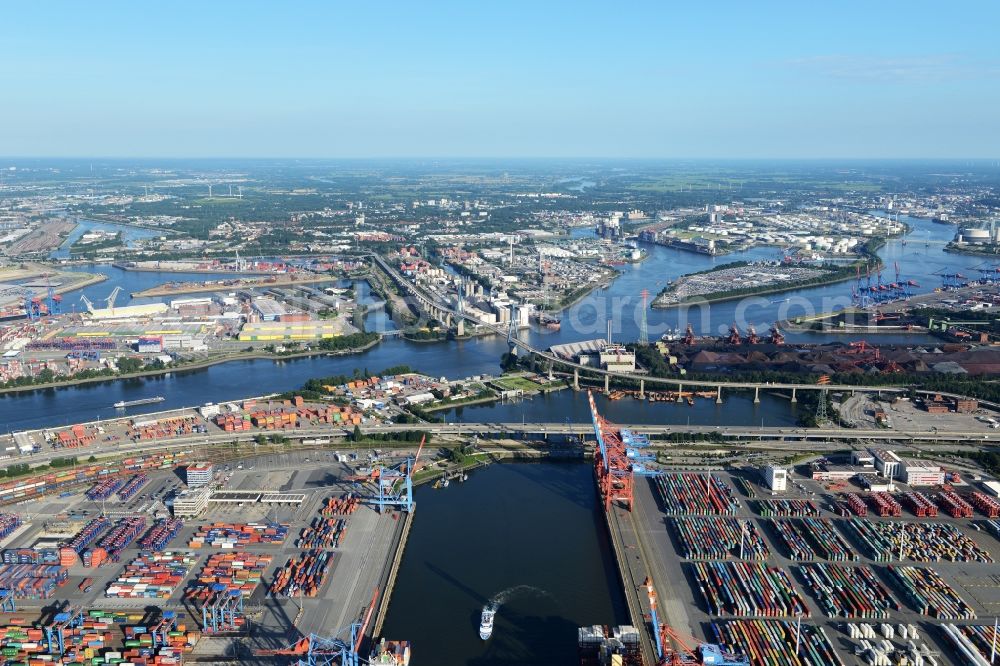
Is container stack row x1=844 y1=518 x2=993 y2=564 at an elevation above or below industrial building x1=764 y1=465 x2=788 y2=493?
below

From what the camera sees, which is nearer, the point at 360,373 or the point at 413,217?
the point at 360,373

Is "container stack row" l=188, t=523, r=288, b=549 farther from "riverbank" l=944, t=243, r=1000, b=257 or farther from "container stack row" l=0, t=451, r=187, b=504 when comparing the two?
"riverbank" l=944, t=243, r=1000, b=257

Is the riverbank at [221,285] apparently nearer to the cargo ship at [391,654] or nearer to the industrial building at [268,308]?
the industrial building at [268,308]

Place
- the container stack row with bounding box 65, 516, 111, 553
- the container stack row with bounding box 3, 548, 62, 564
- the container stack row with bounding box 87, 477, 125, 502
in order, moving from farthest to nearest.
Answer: the container stack row with bounding box 87, 477, 125, 502, the container stack row with bounding box 65, 516, 111, 553, the container stack row with bounding box 3, 548, 62, 564

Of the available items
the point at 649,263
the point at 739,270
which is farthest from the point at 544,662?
the point at 649,263

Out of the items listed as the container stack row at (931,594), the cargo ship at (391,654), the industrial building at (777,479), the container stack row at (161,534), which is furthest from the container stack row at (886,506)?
the container stack row at (161,534)

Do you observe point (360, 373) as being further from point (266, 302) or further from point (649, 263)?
point (649, 263)

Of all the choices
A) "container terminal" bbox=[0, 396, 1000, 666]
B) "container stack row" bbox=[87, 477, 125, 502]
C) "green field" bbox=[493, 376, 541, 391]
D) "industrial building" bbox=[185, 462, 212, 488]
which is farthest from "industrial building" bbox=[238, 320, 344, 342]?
"industrial building" bbox=[185, 462, 212, 488]
